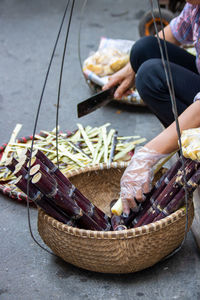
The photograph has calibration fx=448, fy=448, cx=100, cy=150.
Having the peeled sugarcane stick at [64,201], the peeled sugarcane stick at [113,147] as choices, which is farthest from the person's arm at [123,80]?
the peeled sugarcane stick at [64,201]

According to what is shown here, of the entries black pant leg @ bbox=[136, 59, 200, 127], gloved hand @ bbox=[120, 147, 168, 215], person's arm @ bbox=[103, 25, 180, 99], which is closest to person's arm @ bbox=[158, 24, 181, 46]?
person's arm @ bbox=[103, 25, 180, 99]

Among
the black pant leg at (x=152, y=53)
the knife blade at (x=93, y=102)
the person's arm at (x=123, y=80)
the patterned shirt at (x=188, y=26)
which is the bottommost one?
the knife blade at (x=93, y=102)

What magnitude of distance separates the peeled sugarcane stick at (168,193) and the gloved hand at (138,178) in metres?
0.07

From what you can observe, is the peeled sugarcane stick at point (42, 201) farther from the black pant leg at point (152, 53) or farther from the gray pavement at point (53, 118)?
the black pant leg at point (152, 53)

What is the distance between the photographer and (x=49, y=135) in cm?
288

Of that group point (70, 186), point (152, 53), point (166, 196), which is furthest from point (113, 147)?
point (166, 196)

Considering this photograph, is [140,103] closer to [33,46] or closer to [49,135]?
[49,135]

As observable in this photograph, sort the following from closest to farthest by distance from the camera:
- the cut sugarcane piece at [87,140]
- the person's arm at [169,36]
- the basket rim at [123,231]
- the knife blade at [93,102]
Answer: the basket rim at [123,231]
the knife blade at [93,102]
the person's arm at [169,36]
the cut sugarcane piece at [87,140]

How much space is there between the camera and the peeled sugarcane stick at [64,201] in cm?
162

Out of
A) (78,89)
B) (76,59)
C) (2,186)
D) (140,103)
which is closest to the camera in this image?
(2,186)

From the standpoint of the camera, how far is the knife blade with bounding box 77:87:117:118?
2260 millimetres

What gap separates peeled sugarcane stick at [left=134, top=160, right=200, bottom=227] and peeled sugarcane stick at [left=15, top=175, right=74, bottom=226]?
0.99ft

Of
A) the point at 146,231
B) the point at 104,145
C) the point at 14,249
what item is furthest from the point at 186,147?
the point at 104,145

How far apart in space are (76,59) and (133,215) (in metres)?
2.81
